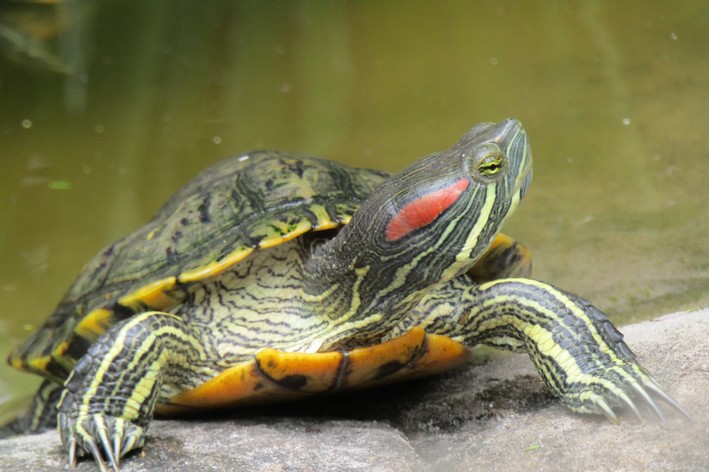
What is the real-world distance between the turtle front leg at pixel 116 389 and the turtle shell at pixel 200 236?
37 centimetres

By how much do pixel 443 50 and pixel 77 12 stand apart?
4.43 meters

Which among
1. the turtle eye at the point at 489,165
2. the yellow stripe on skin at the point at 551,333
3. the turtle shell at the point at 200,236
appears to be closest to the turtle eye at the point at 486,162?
the turtle eye at the point at 489,165

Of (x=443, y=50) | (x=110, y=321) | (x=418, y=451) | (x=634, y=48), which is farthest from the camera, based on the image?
(x=443, y=50)

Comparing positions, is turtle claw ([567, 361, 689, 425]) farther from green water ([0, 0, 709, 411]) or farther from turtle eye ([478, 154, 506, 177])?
green water ([0, 0, 709, 411])

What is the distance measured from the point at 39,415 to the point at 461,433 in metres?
2.49

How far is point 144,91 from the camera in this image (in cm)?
752

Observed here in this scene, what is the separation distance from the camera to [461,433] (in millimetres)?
3002

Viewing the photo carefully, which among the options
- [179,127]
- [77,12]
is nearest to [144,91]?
[179,127]

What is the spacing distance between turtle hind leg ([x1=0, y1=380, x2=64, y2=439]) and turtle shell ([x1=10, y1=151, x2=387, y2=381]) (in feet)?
0.38

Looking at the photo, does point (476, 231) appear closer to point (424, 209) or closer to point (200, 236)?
point (424, 209)

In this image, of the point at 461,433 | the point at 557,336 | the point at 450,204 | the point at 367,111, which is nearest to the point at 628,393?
the point at 557,336

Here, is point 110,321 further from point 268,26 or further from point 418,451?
point 268,26

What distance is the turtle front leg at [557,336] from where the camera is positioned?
270 cm

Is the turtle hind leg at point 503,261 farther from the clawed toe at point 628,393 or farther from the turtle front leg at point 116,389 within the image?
the turtle front leg at point 116,389
